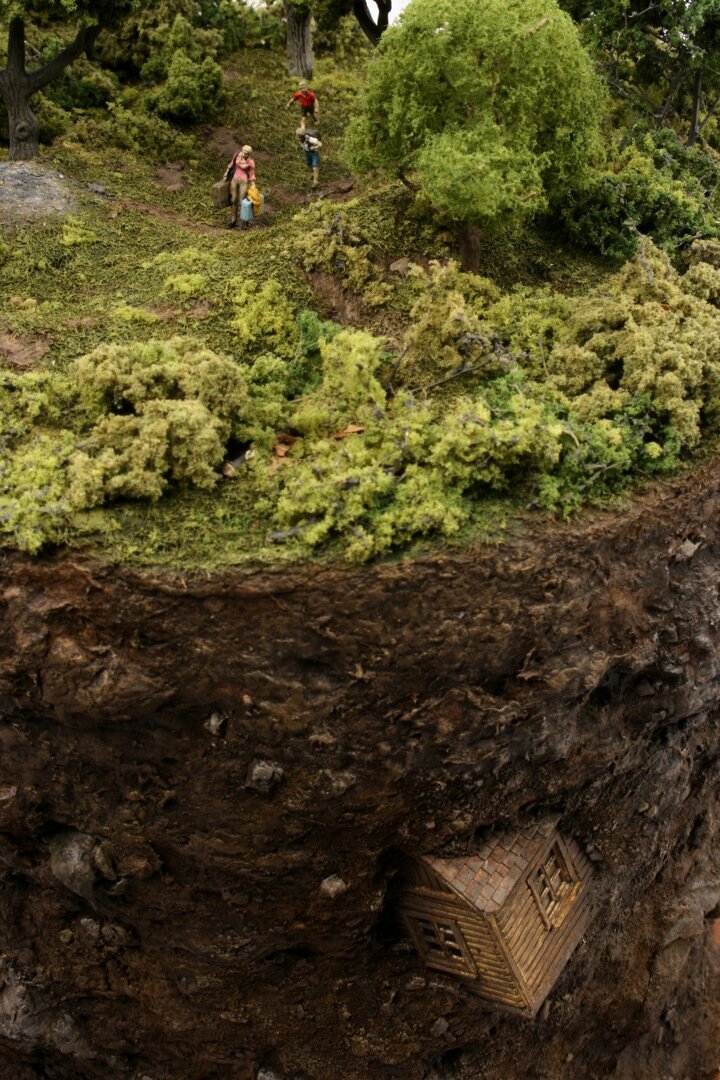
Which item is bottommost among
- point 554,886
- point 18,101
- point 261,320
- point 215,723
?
point 554,886

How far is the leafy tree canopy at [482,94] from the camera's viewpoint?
10.8 meters

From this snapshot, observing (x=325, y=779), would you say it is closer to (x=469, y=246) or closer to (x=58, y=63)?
(x=469, y=246)

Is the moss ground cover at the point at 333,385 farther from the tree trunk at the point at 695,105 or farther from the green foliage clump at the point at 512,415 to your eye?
the tree trunk at the point at 695,105

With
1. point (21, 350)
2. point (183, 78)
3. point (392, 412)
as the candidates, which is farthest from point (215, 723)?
point (183, 78)

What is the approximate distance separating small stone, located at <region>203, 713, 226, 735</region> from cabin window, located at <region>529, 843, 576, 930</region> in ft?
12.0

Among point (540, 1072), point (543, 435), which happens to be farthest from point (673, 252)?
point (540, 1072)

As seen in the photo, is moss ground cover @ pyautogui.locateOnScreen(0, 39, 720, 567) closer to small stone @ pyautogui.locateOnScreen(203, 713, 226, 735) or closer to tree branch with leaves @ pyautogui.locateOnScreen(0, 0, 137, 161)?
small stone @ pyautogui.locateOnScreen(203, 713, 226, 735)

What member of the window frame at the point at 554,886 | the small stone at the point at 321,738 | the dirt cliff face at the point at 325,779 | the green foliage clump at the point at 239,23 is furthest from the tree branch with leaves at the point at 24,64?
the window frame at the point at 554,886

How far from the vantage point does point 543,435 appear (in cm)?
954

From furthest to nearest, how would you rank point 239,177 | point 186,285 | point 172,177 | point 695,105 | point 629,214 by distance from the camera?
point 172,177
point 695,105
point 239,177
point 629,214
point 186,285

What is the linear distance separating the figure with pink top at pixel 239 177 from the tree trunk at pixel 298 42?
18.3 ft

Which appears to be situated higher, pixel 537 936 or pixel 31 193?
pixel 31 193

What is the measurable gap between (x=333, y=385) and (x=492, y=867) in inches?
201

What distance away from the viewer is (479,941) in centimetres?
1039
